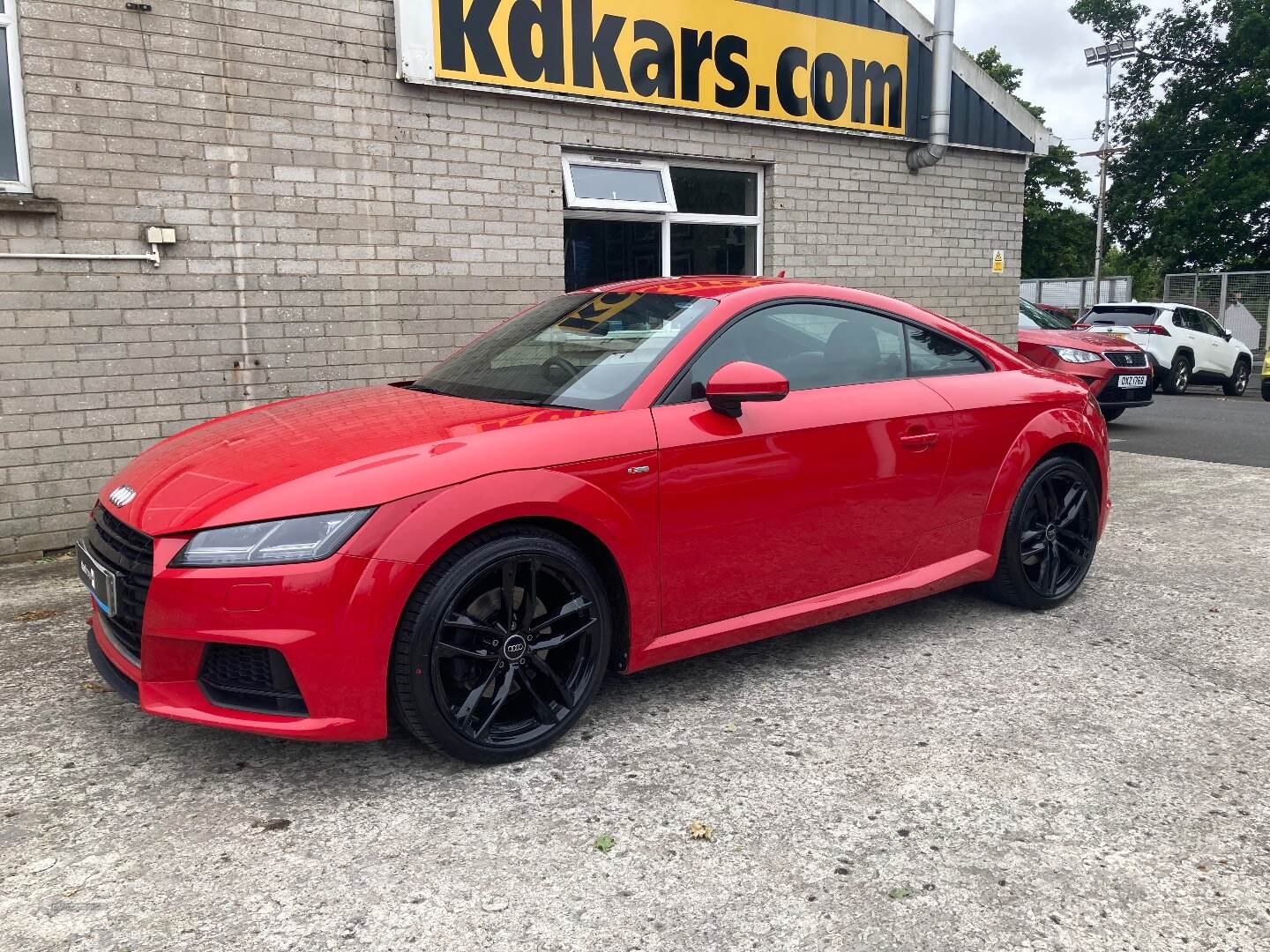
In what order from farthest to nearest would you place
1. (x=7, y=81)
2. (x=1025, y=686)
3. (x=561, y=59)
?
(x=561, y=59) → (x=7, y=81) → (x=1025, y=686)

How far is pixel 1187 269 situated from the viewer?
31.2 m

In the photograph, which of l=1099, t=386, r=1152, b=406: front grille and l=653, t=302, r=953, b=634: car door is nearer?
l=653, t=302, r=953, b=634: car door

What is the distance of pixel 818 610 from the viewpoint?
12.1ft

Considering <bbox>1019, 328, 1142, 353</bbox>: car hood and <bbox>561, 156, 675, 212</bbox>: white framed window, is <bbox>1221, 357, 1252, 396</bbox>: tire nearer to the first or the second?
<bbox>1019, 328, 1142, 353</bbox>: car hood

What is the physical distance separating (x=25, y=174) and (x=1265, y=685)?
6590mm

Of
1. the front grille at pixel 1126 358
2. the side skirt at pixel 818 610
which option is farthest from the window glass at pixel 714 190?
the front grille at pixel 1126 358

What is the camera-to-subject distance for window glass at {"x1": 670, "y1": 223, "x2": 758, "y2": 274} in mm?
8211

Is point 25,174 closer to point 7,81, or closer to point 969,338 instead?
point 7,81

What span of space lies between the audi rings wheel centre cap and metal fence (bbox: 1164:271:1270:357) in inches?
1014

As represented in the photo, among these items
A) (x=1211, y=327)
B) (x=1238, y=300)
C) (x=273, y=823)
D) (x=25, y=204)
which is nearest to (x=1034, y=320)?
(x=1211, y=327)

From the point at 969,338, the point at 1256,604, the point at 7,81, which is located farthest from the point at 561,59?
the point at 1256,604

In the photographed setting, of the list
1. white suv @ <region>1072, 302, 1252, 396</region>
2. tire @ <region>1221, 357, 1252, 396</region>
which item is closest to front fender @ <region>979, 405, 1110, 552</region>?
white suv @ <region>1072, 302, 1252, 396</region>

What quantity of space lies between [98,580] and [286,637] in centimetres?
82

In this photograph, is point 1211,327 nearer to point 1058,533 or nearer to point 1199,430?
point 1199,430
